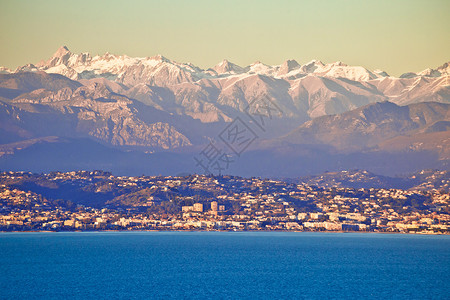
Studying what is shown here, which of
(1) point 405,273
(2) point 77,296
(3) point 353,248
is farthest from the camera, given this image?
(3) point 353,248

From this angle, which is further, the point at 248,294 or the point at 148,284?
the point at 148,284

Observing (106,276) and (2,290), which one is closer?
(2,290)

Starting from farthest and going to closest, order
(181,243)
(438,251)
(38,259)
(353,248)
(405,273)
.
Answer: (181,243) < (353,248) < (438,251) < (38,259) < (405,273)

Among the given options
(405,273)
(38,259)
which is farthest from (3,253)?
(405,273)

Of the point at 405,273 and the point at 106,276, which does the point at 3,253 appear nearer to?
the point at 106,276

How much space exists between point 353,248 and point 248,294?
69740mm

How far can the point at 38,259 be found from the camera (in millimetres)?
156500

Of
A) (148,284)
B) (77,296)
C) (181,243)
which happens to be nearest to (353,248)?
(181,243)

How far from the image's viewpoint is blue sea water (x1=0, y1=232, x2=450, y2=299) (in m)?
120

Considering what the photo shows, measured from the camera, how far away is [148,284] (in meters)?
127

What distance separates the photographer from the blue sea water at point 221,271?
394ft

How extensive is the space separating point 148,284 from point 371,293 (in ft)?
89.2

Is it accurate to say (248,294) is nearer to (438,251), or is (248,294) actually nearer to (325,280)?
(325,280)

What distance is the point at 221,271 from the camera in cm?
14188
